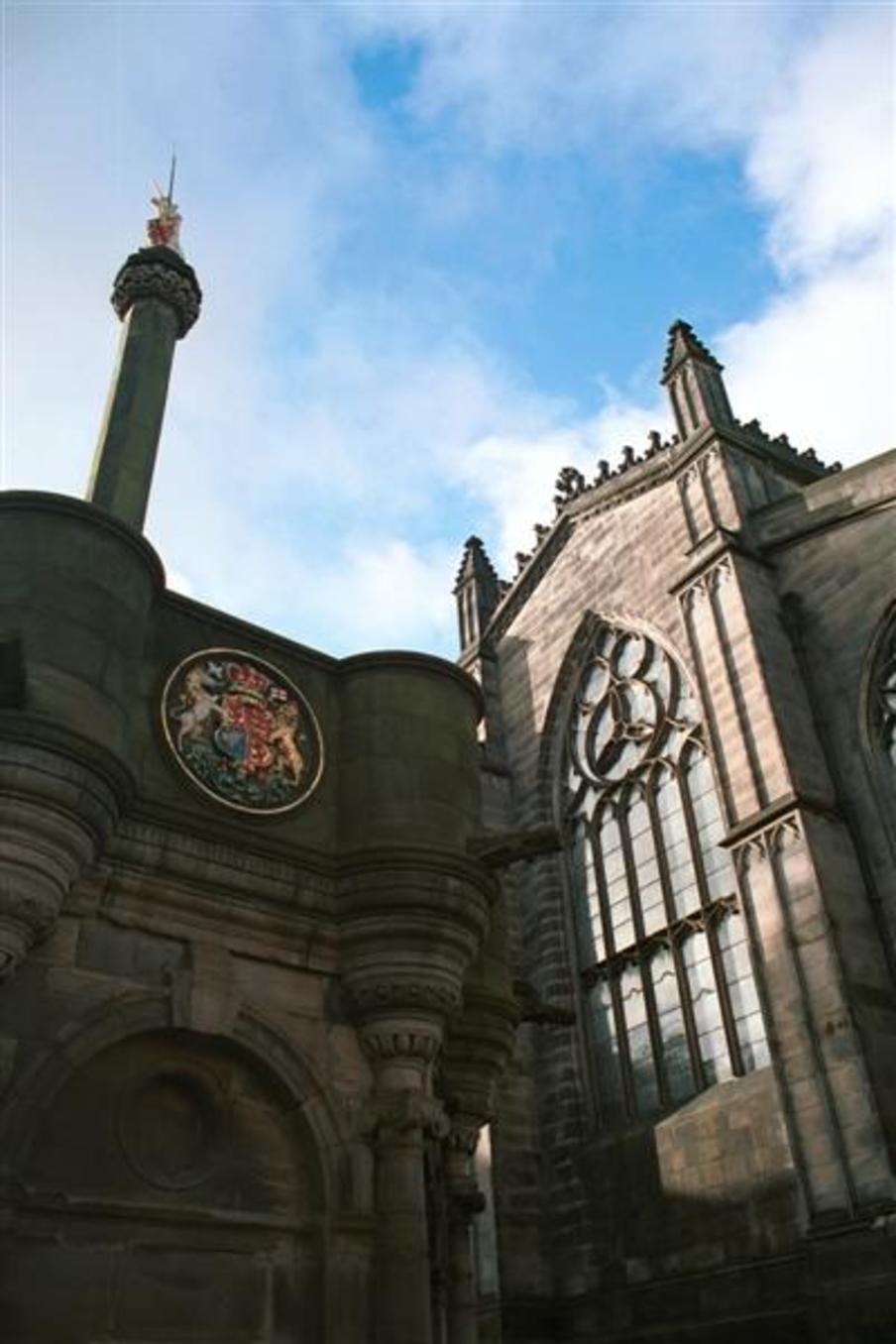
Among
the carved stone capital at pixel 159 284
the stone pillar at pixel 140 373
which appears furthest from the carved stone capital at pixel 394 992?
the carved stone capital at pixel 159 284

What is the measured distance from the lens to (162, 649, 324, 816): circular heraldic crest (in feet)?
24.1

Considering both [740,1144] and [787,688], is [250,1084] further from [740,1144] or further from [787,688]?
[787,688]

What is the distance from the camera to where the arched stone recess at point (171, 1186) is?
5.59m

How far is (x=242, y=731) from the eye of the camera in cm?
761

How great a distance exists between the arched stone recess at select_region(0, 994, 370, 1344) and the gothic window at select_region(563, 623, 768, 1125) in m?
9.28

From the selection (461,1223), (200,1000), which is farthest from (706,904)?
(200,1000)

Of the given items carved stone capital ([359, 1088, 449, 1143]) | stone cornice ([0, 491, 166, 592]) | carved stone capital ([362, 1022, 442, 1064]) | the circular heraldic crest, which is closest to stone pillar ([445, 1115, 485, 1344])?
carved stone capital ([359, 1088, 449, 1143])

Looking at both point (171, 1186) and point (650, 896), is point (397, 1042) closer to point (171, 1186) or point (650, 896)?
point (171, 1186)

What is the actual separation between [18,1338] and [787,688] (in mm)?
12531

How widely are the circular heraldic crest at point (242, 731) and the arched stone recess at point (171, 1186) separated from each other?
58.7 inches

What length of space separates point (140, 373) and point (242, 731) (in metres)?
5.68

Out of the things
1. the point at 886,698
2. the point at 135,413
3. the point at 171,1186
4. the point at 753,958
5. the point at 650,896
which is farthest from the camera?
the point at 650,896

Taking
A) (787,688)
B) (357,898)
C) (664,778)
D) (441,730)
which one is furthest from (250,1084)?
(664,778)

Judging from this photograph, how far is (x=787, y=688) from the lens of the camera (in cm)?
1546
